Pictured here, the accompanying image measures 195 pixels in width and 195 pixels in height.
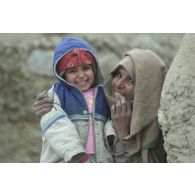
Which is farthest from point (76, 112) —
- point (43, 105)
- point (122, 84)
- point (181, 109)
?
point (181, 109)

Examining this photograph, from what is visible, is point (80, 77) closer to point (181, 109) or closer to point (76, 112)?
point (76, 112)

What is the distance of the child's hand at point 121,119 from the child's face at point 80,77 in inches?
7.1

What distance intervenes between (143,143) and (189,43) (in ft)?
1.65

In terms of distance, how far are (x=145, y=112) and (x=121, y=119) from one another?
0.12 m

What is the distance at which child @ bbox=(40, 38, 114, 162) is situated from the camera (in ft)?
7.35

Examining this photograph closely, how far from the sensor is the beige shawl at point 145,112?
2273 millimetres

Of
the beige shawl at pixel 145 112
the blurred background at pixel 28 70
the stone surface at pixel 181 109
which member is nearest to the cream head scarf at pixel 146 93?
the beige shawl at pixel 145 112

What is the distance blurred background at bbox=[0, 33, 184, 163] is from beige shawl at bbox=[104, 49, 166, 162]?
8.68ft

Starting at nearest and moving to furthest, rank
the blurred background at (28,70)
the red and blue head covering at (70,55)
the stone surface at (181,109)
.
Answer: the stone surface at (181,109)
the red and blue head covering at (70,55)
the blurred background at (28,70)

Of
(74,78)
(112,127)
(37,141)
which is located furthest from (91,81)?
(37,141)

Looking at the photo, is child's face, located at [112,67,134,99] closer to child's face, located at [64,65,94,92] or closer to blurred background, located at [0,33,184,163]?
child's face, located at [64,65,94,92]

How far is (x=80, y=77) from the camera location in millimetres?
2377

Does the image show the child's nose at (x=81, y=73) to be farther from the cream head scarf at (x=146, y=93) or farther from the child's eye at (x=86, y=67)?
the cream head scarf at (x=146, y=93)

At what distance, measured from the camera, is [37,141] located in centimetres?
537
